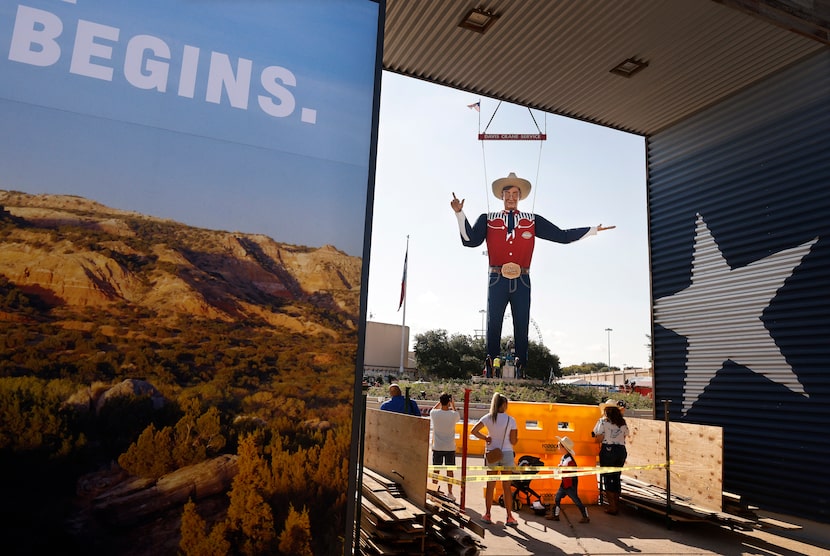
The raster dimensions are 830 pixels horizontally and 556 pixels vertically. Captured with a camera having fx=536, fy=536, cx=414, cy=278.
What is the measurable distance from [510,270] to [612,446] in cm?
1056

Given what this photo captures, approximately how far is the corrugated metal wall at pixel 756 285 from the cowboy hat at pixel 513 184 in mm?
7405

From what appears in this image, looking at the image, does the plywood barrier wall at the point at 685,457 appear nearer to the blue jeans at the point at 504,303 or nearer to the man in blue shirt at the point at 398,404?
the man in blue shirt at the point at 398,404

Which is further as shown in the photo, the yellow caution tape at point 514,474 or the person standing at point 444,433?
the person standing at point 444,433

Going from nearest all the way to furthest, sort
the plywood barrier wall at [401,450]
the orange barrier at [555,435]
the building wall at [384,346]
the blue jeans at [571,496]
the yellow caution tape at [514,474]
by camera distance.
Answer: the plywood barrier wall at [401,450]
the yellow caution tape at [514,474]
the blue jeans at [571,496]
the orange barrier at [555,435]
the building wall at [384,346]

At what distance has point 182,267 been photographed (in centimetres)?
409

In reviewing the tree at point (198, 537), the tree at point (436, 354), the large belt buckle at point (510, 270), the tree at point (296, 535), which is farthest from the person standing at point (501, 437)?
the tree at point (436, 354)

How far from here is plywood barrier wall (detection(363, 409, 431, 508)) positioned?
5.39 metres

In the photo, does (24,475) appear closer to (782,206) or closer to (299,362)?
(299,362)

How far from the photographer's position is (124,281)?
13.0 feet

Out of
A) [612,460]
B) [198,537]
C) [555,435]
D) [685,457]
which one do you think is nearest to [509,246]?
[555,435]

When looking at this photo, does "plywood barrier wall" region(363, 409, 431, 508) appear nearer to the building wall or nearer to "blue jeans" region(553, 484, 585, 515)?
"blue jeans" region(553, 484, 585, 515)

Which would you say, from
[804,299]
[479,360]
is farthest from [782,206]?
[479,360]

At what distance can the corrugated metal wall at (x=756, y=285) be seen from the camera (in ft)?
25.4

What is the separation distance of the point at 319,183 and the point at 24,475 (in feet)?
9.42
